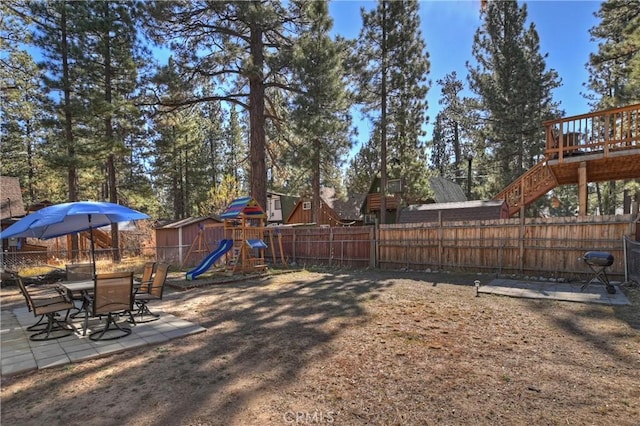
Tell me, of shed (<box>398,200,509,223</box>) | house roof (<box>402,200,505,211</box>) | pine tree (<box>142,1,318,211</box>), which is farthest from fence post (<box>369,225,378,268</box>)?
house roof (<box>402,200,505,211</box>)

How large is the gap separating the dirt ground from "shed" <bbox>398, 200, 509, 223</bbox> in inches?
348

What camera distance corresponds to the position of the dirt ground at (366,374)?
9.16ft

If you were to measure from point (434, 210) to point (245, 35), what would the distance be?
37.9 ft

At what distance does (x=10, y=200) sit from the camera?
1702cm

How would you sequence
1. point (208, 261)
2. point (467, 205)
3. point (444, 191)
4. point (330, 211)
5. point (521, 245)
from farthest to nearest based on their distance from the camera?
point (330, 211) < point (444, 191) < point (467, 205) < point (208, 261) < point (521, 245)

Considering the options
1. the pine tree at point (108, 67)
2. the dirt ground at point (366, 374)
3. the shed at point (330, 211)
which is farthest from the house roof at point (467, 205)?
the pine tree at point (108, 67)

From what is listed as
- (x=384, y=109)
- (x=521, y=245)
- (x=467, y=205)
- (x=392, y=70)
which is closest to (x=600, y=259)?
(x=521, y=245)

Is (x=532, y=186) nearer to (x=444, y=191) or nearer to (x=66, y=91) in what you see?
(x=444, y=191)

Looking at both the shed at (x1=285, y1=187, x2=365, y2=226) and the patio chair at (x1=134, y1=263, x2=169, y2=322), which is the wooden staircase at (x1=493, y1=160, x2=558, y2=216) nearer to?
the patio chair at (x1=134, y1=263, x2=169, y2=322)

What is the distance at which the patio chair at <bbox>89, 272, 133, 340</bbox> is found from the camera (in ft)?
15.5

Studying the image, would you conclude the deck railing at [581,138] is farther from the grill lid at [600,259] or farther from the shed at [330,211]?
the shed at [330,211]

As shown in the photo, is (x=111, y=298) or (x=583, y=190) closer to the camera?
(x=111, y=298)

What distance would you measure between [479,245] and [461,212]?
18.8ft

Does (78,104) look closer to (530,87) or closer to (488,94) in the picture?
(488,94)
